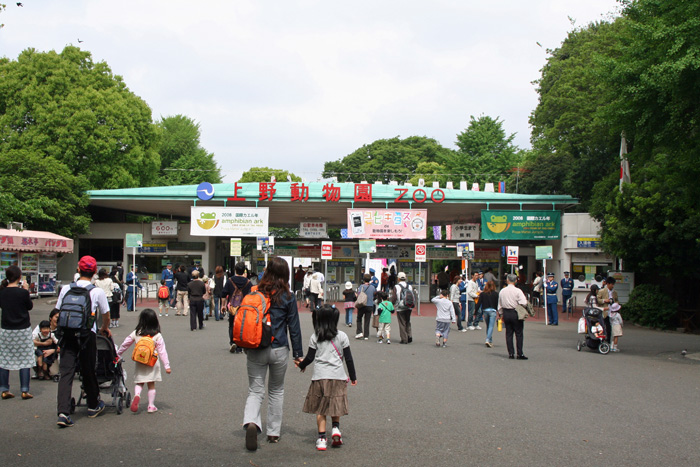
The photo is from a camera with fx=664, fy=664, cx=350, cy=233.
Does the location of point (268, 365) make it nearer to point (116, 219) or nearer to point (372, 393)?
point (372, 393)

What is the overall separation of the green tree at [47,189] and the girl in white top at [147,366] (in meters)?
25.0

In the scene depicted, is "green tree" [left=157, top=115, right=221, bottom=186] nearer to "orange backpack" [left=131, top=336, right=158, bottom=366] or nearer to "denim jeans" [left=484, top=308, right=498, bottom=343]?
"denim jeans" [left=484, top=308, right=498, bottom=343]

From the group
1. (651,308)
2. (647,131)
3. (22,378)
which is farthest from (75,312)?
(651,308)

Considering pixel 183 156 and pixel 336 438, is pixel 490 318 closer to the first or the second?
pixel 336 438

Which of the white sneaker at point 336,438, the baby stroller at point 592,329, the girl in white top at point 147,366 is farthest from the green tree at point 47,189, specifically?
the white sneaker at point 336,438

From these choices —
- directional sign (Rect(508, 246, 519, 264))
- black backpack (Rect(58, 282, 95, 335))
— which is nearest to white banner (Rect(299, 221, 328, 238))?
directional sign (Rect(508, 246, 519, 264))

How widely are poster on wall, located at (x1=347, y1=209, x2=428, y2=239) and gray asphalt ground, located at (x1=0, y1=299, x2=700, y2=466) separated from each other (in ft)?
64.0

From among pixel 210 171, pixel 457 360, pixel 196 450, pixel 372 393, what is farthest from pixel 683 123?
pixel 210 171

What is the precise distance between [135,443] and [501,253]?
31.1 metres

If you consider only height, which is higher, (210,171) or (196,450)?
(210,171)

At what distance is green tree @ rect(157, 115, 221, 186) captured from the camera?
60.9m

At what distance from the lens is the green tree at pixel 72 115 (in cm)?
3631

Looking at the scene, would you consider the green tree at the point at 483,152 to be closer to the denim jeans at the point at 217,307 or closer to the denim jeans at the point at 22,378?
the denim jeans at the point at 217,307

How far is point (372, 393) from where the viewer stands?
9.02 metres
